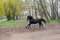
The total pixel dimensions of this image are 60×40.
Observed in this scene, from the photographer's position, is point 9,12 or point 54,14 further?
point 9,12

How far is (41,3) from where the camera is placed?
940 inches

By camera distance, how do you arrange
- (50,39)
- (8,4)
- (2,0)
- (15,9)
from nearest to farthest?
(50,39) < (2,0) < (8,4) < (15,9)

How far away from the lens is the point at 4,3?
34.4m

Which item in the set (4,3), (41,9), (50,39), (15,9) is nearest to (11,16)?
(15,9)

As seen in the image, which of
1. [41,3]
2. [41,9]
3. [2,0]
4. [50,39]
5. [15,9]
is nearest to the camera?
[50,39]

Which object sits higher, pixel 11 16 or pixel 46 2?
pixel 46 2

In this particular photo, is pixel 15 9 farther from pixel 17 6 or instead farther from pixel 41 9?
pixel 41 9

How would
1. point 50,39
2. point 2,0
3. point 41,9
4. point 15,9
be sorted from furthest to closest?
1. point 15,9
2. point 2,0
3. point 41,9
4. point 50,39

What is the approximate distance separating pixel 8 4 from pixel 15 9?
2736 millimetres

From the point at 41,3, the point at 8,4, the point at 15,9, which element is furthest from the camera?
the point at 15,9

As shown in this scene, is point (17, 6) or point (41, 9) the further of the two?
point (17, 6)

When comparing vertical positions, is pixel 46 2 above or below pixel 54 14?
above

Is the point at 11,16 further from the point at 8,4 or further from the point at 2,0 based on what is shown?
the point at 2,0

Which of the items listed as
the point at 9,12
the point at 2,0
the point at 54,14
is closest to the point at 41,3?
the point at 54,14
